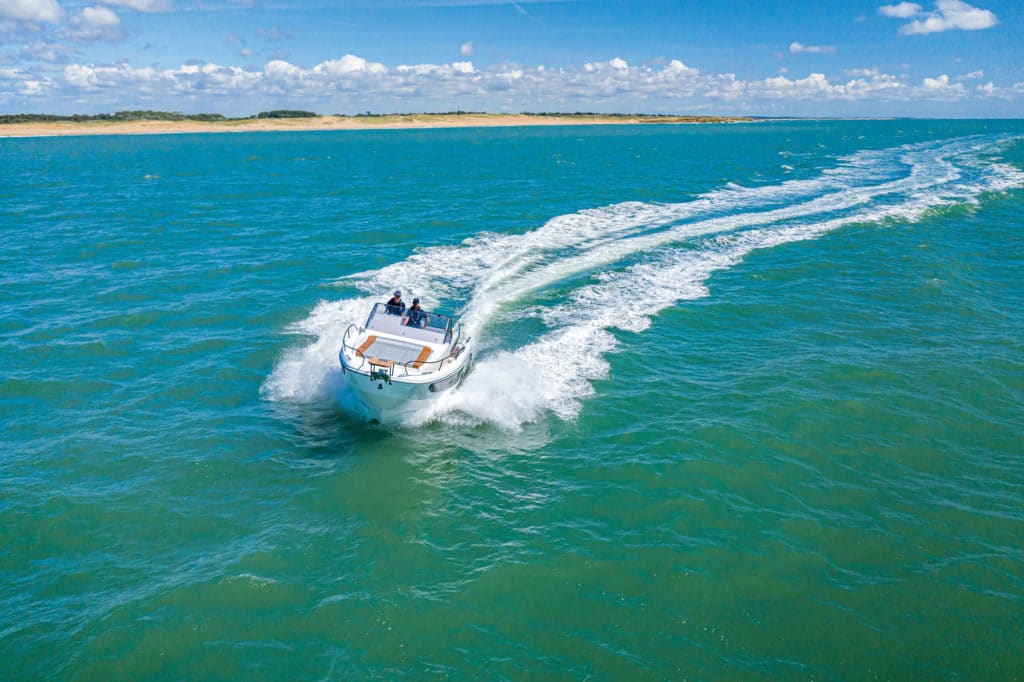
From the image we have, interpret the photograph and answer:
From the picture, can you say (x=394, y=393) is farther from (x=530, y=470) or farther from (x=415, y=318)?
(x=530, y=470)

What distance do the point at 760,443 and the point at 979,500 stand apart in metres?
4.99

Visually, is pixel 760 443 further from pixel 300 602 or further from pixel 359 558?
pixel 300 602

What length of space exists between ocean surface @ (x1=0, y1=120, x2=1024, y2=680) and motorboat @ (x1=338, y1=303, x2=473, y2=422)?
3.38 feet

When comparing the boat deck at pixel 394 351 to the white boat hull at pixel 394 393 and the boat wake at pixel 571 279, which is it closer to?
the white boat hull at pixel 394 393

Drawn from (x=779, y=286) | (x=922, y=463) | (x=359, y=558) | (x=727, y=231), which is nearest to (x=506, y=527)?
(x=359, y=558)

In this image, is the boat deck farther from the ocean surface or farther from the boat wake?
the ocean surface

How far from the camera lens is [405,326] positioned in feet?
65.5

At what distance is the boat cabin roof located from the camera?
19.7 meters

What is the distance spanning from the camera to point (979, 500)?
14820 mm

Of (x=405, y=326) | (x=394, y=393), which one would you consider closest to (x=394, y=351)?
(x=405, y=326)

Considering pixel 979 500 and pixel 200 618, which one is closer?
pixel 200 618

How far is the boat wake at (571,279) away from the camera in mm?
19984

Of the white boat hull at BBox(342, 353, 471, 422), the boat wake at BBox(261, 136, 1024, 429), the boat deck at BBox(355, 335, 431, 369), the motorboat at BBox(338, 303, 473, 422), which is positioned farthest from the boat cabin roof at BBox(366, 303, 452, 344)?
the white boat hull at BBox(342, 353, 471, 422)

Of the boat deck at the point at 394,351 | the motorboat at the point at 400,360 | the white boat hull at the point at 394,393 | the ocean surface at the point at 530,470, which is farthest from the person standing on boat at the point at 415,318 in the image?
the white boat hull at the point at 394,393
